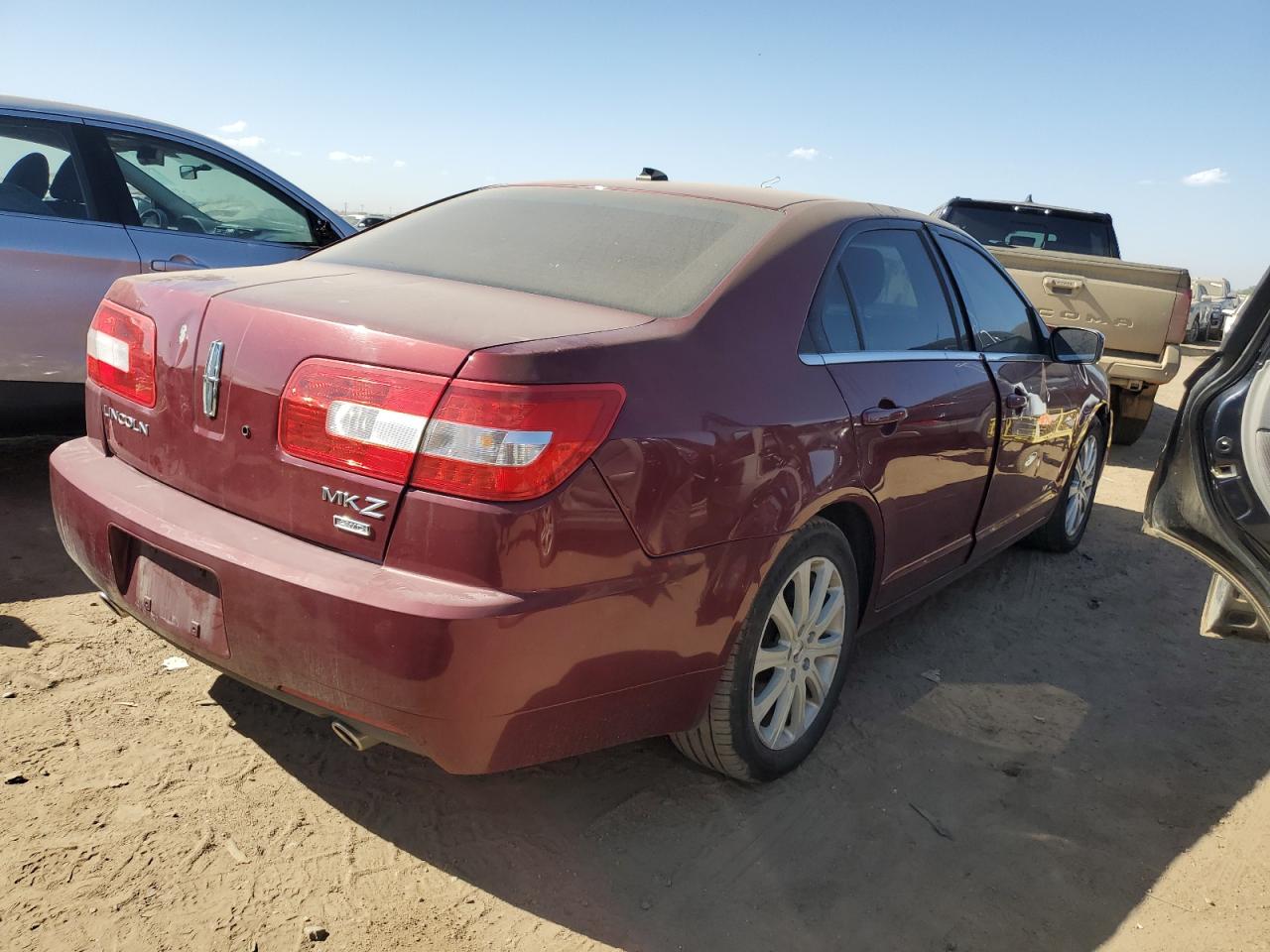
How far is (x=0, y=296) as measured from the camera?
4.14 meters

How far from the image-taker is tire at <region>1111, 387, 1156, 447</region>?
8211 mm

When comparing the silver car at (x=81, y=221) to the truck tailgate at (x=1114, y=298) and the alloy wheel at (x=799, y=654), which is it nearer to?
the alloy wheel at (x=799, y=654)

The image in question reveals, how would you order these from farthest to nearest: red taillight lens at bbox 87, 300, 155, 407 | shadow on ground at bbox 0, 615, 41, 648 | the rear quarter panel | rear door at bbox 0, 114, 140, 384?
rear door at bbox 0, 114, 140, 384
shadow on ground at bbox 0, 615, 41, 648
red taillight lens at bbox 87, 300, 155, 407
the rear quarter panel

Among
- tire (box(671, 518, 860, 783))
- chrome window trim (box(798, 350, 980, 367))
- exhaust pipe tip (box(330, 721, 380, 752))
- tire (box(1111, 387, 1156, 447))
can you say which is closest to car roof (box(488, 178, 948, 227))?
chrome window trim (box(798, 350, 980, 367))

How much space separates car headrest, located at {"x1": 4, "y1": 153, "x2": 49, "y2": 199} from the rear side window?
12.7ft

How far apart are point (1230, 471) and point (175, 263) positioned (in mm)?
4353

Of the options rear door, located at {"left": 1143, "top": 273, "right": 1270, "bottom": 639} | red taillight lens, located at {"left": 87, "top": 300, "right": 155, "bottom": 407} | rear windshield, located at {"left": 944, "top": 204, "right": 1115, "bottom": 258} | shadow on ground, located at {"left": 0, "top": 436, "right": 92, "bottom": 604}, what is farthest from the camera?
rear windshield, located at {"left": 944, "top": 204, "right": 1115, "bottom": 258}

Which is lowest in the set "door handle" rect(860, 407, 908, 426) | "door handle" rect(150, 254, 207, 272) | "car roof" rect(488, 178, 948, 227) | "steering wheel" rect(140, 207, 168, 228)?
"door handle" rect(860, 407, 908, 426)

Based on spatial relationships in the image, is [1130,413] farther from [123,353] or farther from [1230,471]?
[123,353]

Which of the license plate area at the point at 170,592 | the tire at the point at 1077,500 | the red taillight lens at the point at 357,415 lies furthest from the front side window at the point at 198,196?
the tire at the point at 1077,500

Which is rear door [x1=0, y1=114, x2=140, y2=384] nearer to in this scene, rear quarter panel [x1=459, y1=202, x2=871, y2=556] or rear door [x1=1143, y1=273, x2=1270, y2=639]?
rear quarter panel [x1=459, y1=202, x2=871, y2=556]

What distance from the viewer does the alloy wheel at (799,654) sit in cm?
270

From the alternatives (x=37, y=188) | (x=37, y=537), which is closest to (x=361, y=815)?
(x=37, y=537)

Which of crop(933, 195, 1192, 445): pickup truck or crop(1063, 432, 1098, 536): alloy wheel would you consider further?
crop(933, 195, 1192, 445): pickup truck
